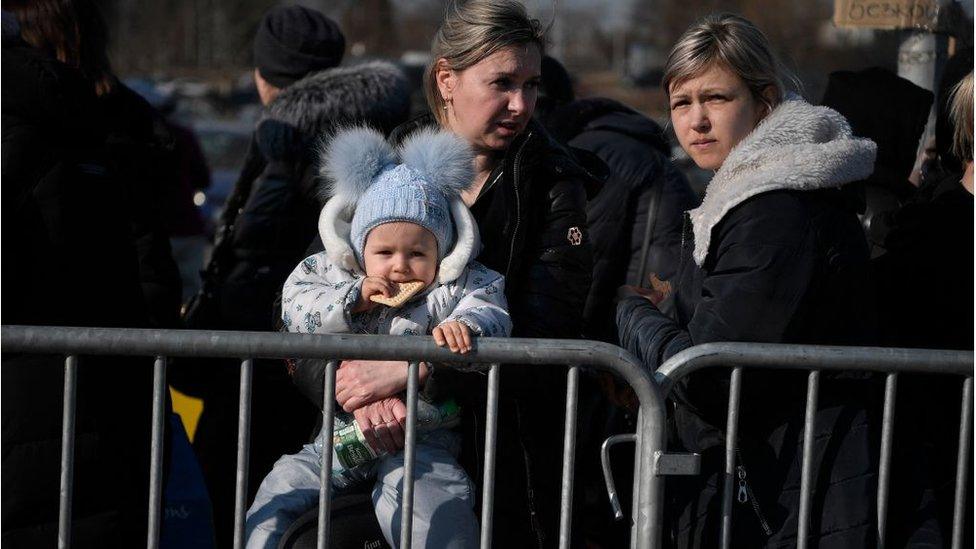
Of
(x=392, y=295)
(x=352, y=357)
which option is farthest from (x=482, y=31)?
(x=352, y=357)

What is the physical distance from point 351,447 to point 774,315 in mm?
1052

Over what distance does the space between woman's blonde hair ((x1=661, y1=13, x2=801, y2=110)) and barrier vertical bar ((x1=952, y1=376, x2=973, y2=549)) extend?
842 millimetres

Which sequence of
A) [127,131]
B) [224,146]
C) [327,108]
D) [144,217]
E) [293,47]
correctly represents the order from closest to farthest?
1. [127,131]
2. [144,217]
3. [327,108]
4. [293,47]
5. [224,146]

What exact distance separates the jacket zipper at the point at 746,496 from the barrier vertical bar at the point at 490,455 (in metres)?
0.58

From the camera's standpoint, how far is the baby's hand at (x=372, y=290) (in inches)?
121

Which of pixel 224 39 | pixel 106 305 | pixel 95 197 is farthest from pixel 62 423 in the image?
pixel 224 39

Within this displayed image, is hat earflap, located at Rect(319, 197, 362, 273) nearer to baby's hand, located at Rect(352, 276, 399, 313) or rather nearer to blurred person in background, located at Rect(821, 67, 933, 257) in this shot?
baby's hand, located at Rect(352, 276, 399, 313)

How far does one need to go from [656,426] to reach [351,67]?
2499 millimetres

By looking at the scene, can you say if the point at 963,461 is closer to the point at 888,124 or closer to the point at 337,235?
the point at 337,235

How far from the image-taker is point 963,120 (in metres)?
3.57

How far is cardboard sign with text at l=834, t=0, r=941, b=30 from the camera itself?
15.8 ft

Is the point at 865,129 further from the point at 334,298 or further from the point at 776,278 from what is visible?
the point at 334,298

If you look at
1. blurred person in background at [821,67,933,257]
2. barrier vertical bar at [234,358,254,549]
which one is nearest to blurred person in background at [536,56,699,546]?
blurred person in background at [821,67,933,257]

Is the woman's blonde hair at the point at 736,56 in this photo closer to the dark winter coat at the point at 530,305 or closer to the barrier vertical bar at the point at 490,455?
the dark winter coat at the point at 530,305
